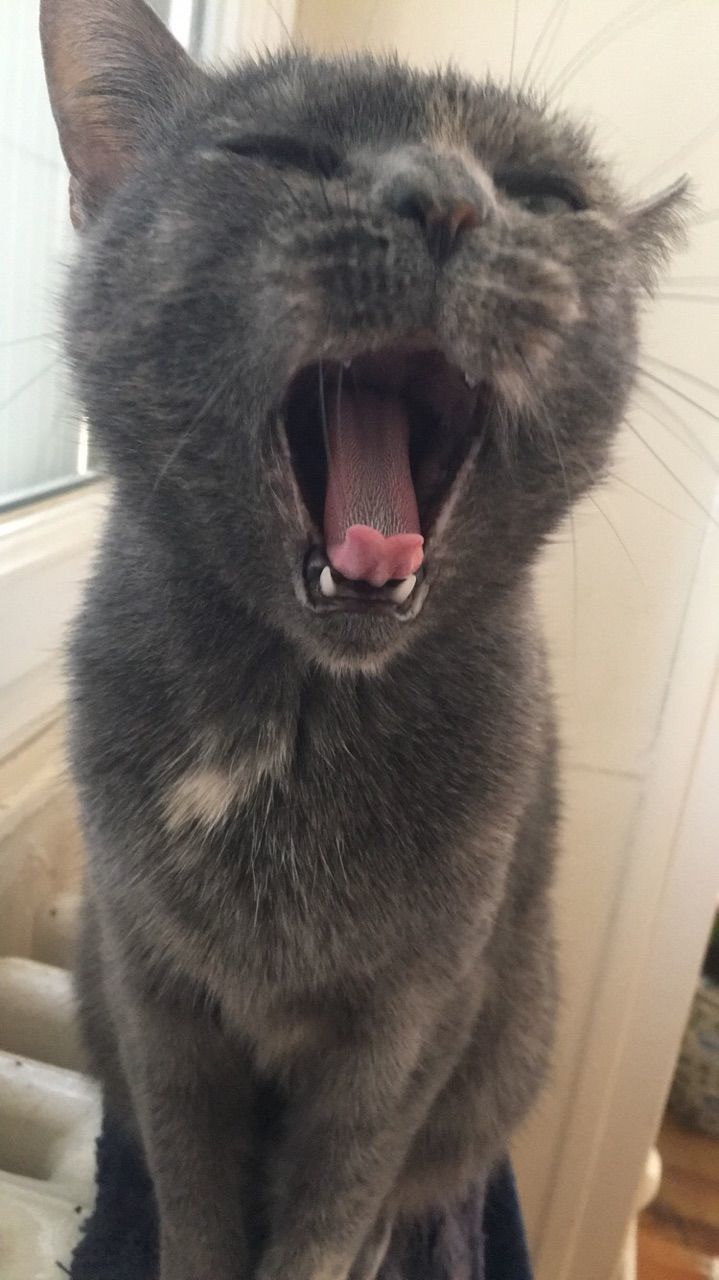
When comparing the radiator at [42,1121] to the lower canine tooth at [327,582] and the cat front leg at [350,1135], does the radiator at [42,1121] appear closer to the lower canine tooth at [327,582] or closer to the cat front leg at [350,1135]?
the cat front leg at [350,1135]

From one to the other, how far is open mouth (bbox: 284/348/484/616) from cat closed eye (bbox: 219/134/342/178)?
10 centimetres

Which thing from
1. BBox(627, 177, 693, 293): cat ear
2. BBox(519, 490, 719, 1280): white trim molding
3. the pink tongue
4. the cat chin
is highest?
BBox(627, 177, 693, 293): cat ear

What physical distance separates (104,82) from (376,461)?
11.1 inches

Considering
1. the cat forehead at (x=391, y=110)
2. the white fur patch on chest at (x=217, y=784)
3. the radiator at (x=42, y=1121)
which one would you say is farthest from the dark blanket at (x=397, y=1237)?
the cat forehead at (x=391, y=110)

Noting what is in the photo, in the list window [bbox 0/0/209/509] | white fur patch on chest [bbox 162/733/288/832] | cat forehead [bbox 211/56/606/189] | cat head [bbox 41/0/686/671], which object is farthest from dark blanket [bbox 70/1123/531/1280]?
cat forehead [bbox 211/56/606/189]

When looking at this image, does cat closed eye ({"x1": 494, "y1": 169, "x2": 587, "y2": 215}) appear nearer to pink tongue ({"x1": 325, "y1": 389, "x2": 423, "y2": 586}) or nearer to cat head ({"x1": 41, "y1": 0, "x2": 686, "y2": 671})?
cat head ({"x1": 41, "y1": 0, "x2": 686, "y2": 671})

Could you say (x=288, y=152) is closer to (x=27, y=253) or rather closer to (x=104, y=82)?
(x=104, y=82)

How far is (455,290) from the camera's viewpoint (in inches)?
15.9

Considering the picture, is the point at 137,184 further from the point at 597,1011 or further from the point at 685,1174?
the point at 685,1174

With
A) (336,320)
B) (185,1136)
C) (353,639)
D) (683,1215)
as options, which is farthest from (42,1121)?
(683,1215)

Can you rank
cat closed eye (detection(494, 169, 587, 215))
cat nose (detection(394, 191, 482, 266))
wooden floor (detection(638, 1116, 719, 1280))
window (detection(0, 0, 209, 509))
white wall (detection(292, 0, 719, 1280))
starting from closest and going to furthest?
cat nose (detection(394, 191, 482, 266)) → cat closed eye (detection(494, 169, 587, 215)) → window (detection(0, 0, 209, 509)) → white wall (detection(292, 0, 719, 1280)) → wooden floor (detection(638, 1116, 719, 1280))

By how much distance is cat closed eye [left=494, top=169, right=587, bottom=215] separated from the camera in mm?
524

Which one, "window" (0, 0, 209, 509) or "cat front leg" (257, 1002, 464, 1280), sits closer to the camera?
"cat front leg" (257, 1002, 464, 1280)

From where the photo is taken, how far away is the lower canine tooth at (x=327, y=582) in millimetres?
451
